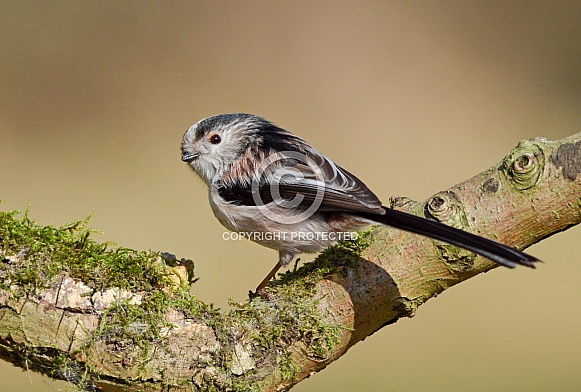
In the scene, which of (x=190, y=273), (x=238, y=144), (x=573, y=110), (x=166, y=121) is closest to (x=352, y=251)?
(x=190, y=273)

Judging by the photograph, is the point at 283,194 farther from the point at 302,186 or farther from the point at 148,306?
the point at 148,306

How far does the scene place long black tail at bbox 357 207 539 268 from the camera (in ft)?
8.53

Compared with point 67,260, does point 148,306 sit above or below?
below

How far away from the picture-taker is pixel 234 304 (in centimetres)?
296

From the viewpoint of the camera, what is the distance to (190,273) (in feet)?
11.4

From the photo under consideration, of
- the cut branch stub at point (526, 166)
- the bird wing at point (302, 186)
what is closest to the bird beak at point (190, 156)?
the bird wing at point (302, 186)

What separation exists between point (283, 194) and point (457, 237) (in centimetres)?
123

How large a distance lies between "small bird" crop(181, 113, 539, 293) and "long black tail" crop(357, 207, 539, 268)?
0.12 meters

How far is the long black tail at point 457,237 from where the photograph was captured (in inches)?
102

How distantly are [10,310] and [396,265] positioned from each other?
165cm

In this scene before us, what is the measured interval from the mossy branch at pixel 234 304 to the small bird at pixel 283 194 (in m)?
0.35

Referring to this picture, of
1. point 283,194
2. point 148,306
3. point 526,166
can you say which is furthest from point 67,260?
point 526,166

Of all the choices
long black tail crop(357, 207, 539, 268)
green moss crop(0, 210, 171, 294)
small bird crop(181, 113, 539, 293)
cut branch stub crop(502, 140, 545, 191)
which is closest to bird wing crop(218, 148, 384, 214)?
small bird crop(181, 113, 539, 293)

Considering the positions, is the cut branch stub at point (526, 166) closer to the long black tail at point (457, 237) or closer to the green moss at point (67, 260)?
the long black tail at point (457, 237)
